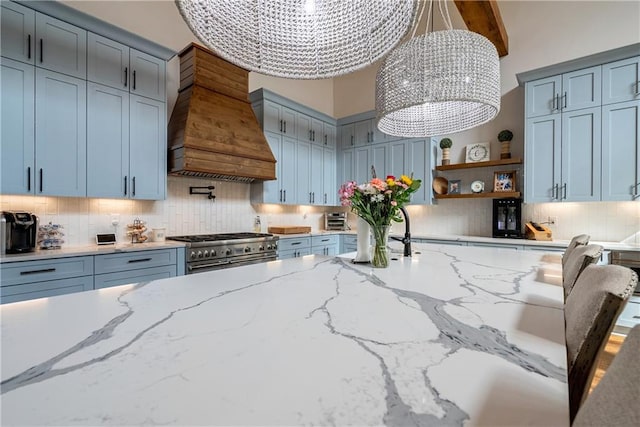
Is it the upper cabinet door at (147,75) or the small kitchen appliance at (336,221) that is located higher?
the upper cabinet door at (147,75)

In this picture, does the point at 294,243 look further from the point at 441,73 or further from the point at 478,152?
the point at 441,73

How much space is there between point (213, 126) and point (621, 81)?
3930 mm

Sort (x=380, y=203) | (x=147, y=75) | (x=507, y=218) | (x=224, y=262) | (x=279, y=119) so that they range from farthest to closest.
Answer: (x=279, y=119) → (x=507, y=218) → (x=224, y=262) → (x=147, y=75) → (x=380, y=203)

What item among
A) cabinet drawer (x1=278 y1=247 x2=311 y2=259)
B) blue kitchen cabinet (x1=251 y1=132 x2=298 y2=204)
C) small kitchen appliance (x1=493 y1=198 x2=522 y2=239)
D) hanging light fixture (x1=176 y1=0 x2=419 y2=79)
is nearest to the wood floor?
small kitchen appliance (x1=493 y1=198 x2=522 y2=239)

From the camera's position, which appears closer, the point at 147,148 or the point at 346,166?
the point at 147,148

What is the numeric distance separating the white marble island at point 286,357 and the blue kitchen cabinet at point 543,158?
253 cm

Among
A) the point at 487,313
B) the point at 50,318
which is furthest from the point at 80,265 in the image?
the point at 487,313

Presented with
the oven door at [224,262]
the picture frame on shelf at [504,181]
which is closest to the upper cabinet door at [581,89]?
the picture frame on shelf at [504,181]

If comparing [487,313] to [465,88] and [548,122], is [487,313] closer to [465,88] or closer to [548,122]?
[465,88]

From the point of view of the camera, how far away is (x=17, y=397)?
0.50m

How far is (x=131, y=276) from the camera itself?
2.50 metres

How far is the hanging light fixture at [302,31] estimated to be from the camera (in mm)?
1078

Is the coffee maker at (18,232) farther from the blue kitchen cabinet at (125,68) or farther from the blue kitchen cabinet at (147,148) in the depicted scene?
the blue kitchen cabinet at (125,68)

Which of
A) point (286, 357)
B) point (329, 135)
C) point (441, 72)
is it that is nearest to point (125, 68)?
point (441, 72)
